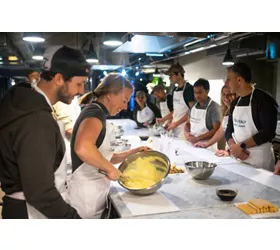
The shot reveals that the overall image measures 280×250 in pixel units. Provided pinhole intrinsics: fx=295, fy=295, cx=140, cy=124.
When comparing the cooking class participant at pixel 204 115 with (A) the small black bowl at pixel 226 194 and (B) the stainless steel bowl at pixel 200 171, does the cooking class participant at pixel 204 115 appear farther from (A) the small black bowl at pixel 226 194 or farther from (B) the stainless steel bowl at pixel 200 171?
(A) the small black bowl at pixel 226 194

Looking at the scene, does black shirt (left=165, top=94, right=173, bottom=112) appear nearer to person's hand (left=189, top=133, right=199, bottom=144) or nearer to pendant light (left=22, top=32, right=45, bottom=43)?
person's hand (left=189, top=133, right=199, bottom=144)

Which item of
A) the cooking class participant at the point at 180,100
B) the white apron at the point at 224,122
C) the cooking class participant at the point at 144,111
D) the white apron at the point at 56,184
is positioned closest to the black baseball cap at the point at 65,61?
the white apron at the point at 56,184

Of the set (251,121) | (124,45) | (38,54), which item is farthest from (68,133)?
(251,121)

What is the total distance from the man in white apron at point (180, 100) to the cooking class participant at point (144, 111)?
15.1 inches

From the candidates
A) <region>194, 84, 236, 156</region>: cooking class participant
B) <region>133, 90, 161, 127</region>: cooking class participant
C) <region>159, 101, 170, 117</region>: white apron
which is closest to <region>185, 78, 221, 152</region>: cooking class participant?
<region>194, 84, 236, 156</region>: cooking class participant

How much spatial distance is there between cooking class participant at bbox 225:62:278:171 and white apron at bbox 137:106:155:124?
160 centimetres

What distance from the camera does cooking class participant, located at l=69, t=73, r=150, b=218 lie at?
1.22 metres

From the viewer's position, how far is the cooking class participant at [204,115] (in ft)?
8.53

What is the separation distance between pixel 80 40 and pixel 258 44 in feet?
6.69

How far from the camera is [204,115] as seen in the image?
8.80 feet

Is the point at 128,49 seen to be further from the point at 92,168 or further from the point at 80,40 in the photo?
the point at 92,168

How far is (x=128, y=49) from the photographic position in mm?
1989
